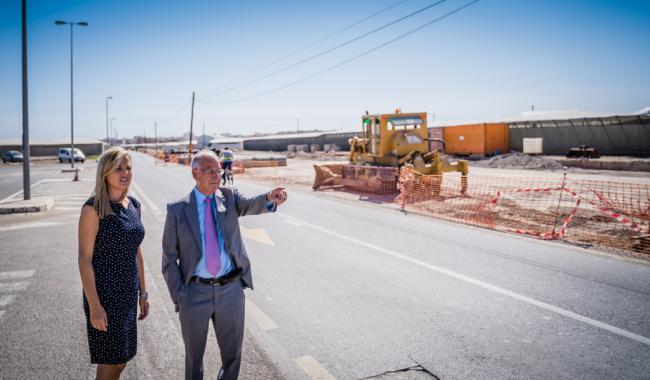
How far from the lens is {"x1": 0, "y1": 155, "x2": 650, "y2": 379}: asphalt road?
3.81 metres

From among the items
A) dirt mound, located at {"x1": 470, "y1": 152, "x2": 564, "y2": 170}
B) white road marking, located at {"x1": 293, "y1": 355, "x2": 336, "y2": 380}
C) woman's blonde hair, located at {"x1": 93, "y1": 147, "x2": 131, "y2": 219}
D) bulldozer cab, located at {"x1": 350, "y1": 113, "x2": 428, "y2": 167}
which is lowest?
white road marking, located at {"x1": 293, "y1": 355, "x2": 336, "y2": 380}

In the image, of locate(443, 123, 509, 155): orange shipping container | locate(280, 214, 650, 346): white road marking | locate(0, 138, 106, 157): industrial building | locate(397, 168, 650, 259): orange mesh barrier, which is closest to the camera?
locate(280, 214, 650, 346): white road marking

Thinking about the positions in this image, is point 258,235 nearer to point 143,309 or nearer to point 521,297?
point 521,297

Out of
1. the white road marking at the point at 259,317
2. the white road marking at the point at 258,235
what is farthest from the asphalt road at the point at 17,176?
the white road marking at the point at 259,317

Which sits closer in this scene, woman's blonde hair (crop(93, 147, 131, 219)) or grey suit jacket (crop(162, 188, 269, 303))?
woman's blonde hair (crop(93, 147, 131, 219))

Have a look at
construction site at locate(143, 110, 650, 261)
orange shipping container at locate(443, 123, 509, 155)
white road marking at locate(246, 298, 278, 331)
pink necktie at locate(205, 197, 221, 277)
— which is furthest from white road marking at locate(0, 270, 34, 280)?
orange shipping container at locate(443, 123, 509, 155)

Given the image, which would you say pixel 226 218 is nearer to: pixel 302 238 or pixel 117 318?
pixel 117 318

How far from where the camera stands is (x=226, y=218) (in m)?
3.04

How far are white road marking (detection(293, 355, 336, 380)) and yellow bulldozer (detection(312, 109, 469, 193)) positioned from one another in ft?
41.2

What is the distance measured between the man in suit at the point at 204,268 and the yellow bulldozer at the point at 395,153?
44.0 feet

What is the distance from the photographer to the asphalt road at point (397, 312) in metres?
3.81

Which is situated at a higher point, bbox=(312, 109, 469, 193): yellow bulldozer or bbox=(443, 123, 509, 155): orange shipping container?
bbox=(443, 123, 509, 155): orange shipping container

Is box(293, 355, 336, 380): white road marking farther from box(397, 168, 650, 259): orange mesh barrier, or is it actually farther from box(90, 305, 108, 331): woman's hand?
box(397, 168, 650, 259): orange mesh barrier

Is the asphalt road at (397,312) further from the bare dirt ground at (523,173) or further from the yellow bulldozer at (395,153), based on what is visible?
the bare dirt ground at (523,173)
